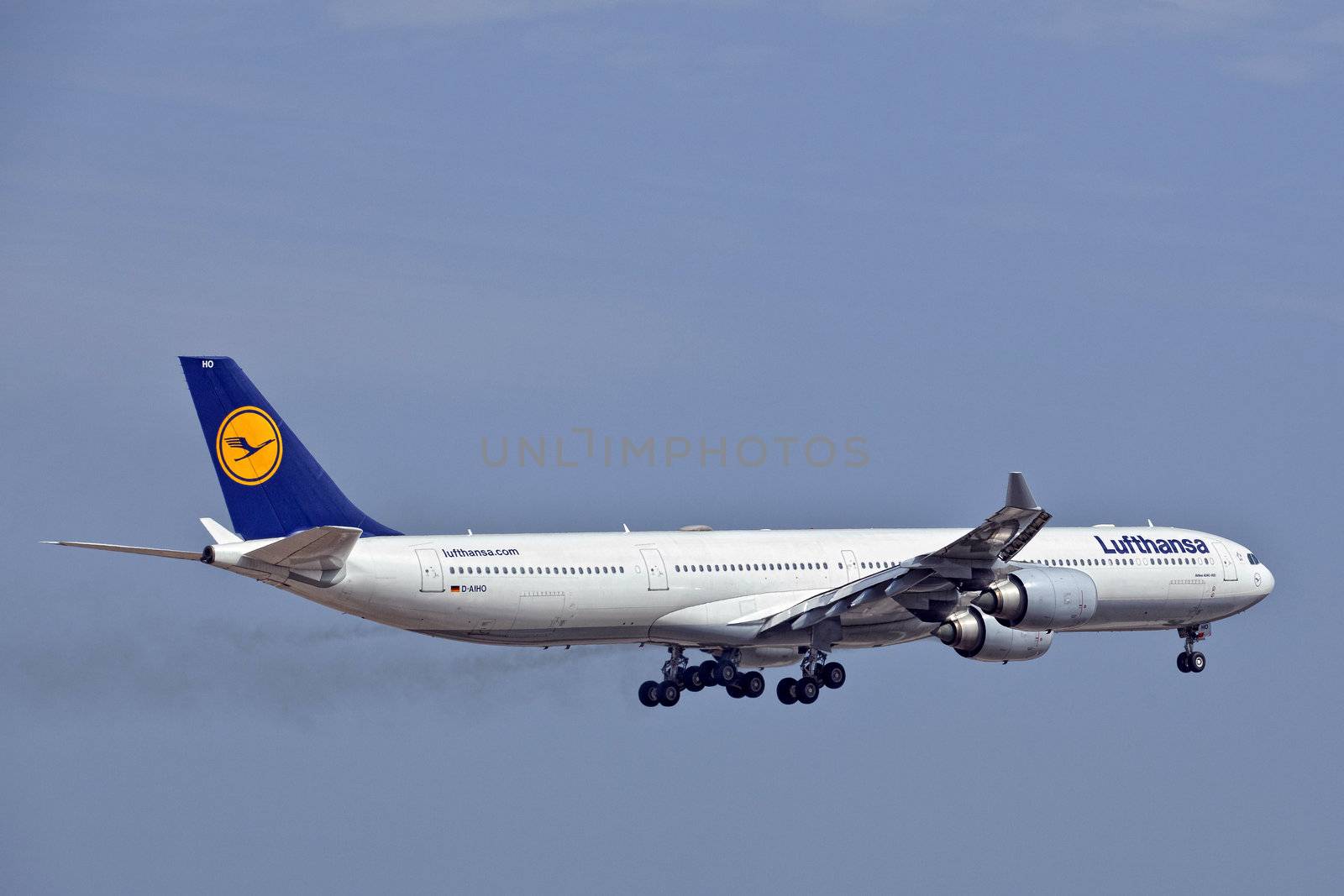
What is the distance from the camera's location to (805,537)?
5934cm

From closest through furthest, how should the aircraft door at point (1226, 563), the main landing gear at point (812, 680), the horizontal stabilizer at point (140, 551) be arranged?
the horizontal stabilizer at point (140, 551) → the main landing gear at point (812, 680) → the aircraft door at point (1226, 563)

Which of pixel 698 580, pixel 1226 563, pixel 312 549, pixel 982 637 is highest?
pixel 1226 563

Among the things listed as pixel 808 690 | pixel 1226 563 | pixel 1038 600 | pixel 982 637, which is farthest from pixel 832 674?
pixel 1226 563

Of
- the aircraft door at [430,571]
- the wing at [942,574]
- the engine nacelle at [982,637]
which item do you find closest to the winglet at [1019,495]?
the wing at [942,574]

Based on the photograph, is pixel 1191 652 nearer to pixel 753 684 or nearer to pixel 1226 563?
pixel 1226 563

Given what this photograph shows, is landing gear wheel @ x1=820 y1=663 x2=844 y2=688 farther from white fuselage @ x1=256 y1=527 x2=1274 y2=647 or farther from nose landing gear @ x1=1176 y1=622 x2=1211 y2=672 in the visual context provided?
nose landing gear @ x1=1176 y1=622 x2=1211 y2=672

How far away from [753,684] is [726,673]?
1017mm

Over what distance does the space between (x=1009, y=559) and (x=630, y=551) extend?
10.4 metres

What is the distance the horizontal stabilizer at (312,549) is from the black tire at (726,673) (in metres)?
14.2

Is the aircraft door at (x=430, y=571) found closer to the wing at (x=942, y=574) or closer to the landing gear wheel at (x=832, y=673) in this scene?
the wing at (x=942, y=574)

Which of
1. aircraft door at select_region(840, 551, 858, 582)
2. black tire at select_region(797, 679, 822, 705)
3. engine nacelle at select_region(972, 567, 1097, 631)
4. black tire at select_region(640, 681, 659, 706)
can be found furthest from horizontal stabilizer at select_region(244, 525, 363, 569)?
engine nacelle at select_region(972, 567, 1097, 631)

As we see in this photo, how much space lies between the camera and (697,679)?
5919 centimetres

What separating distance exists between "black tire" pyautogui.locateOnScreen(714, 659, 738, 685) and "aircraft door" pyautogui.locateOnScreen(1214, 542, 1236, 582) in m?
17.0

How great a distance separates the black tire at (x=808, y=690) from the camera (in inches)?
2303
